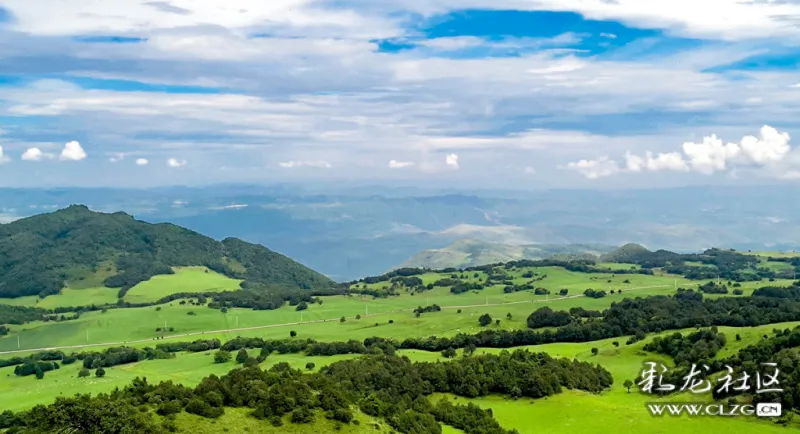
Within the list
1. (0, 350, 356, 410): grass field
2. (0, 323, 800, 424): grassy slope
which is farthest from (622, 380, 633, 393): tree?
(0, 350, 356, 410): grass field

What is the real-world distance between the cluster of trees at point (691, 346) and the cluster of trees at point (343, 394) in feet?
42.0

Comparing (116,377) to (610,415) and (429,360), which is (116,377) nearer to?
(429,360)

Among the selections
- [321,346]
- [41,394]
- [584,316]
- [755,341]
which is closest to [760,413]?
[755,341]

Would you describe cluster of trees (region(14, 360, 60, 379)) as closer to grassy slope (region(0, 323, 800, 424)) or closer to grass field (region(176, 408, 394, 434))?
grassy slope (region(0, 323, 800, 424))

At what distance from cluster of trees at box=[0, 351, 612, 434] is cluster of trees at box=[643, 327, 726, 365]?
504 inches

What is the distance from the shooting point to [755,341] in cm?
10188

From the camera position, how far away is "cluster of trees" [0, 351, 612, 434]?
5475 centimetres

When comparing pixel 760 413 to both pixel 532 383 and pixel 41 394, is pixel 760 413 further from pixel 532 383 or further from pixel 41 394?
pixel 41 394

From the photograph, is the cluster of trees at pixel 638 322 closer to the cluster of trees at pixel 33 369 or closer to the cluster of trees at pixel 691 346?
the cluster of trees at pixel 691 346

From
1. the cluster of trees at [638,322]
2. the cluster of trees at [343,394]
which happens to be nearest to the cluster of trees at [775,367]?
the cluster of trees at [343,394]

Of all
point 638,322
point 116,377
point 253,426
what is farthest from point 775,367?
point 116,377

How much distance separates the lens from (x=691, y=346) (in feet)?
348

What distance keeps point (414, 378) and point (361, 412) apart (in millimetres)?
25129

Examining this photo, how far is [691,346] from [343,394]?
2519 inches
